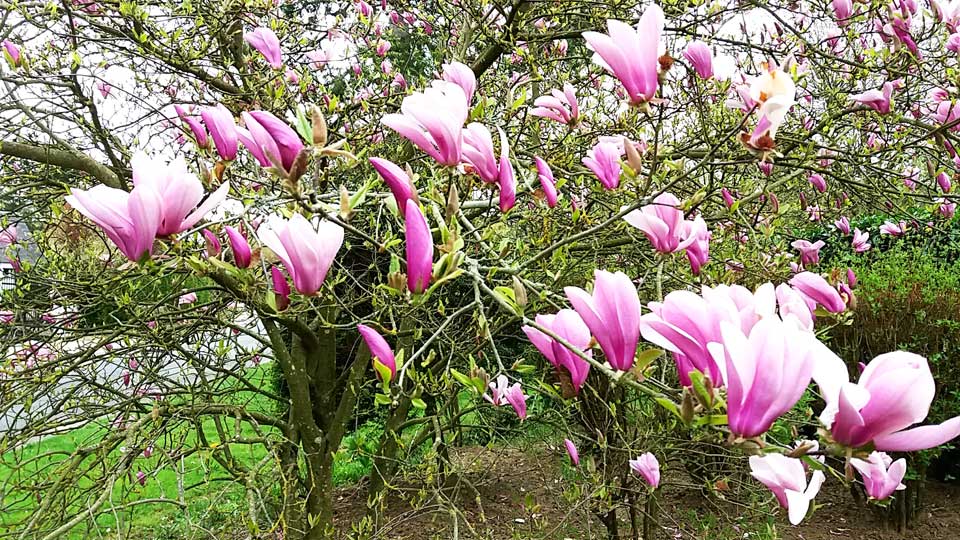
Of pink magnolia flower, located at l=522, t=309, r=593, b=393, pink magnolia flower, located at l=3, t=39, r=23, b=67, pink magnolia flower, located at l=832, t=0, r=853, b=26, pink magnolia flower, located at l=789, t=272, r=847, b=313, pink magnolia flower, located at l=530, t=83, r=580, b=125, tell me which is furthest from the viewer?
pink magnolia flower, located at l=3, t=39, r=23, b=67

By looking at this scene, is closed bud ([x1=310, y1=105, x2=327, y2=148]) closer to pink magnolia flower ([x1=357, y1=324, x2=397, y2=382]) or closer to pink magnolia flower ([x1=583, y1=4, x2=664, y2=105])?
pink magnolia flower ([x1=357, y1=324, x2=397, y2=382])

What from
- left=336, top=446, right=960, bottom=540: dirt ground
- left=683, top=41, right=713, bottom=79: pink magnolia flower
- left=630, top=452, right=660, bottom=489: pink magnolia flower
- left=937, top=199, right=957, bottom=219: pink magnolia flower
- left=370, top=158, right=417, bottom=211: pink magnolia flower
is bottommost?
left=336, top=446, right=960, bottom=540: dirt ground

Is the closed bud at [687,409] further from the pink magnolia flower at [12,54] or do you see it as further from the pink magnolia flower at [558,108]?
the pink magnolia flower at [12,54]

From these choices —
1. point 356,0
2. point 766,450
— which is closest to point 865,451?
point 766,450

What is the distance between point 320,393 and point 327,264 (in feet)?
10.8

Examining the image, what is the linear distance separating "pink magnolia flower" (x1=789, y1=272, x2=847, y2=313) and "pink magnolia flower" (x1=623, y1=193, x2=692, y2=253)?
39 cm

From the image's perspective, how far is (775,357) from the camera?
0.68 metres

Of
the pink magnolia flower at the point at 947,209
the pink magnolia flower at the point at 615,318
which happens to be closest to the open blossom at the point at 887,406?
the pink magnolia flower at the point at 615,318

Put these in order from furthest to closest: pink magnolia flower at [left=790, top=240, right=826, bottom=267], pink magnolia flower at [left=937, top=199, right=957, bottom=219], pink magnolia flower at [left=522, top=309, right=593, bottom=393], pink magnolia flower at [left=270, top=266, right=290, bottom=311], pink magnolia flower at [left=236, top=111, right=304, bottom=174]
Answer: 1. pink magnolia flower at [left=937, top=199, right=957, bottom=219]
2. pink magnolia flower at [left=790, top=240, right=826, bottom=267]
3. pink magnolia flower at [left=270, top=266, right=290, bottom=311]
4. pink magnolia flower at [left=522, top=309, right=593, bottom=393]
5. pink magnolia flower at [left=236, top=111, right=304, bottom=174]

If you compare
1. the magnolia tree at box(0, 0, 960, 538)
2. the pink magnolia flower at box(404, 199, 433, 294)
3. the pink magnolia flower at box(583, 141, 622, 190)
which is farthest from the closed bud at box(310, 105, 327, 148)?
the pink magnolia flower at box(583, 141, 622, 190)

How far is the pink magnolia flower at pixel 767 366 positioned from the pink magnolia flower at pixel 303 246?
21.2 inches

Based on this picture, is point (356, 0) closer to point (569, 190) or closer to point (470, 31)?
point (470, 31)

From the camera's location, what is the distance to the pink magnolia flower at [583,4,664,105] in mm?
1097

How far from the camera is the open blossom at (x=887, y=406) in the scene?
0.69 m
